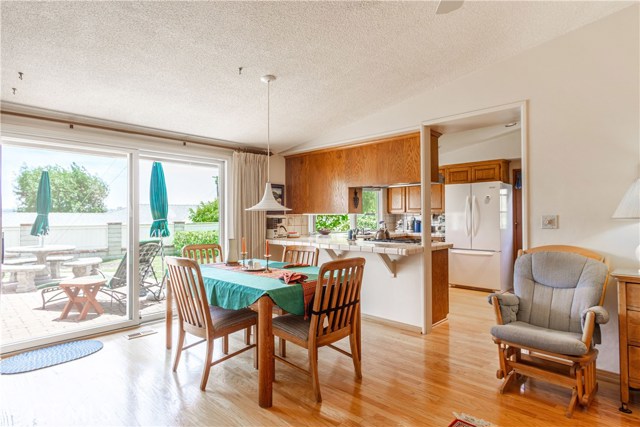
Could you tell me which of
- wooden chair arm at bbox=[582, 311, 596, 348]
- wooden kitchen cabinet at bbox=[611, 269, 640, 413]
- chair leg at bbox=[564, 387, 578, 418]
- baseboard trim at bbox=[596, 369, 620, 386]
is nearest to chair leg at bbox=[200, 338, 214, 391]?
chair leg at bbox=[564, 387, 578, 418]

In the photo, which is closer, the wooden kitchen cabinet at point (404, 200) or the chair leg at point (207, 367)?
the chair leg at point (207, 367)

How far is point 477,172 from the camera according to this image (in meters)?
6.07

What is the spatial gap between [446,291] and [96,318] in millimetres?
3994

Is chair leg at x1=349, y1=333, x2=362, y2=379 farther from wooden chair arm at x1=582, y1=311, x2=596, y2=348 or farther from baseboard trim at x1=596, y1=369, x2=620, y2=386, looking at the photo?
baseboard trim at x1=596, y1=369, x2=620, y2=386

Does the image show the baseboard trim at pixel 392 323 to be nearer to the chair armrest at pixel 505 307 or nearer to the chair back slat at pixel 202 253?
the chair armrest at pixel 505 307

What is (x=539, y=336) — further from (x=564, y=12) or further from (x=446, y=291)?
(x=564, y=12)

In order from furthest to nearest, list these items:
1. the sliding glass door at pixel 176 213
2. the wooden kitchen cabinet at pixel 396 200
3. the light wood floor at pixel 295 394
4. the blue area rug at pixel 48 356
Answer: the wooden kitchen cabinet at pixel 396 200
the sliding glass door at pixel 176 213
the blue area rug at pixel 48 356
the light wood floor at pixel 295 394

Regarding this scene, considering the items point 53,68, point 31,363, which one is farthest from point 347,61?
point 31,363

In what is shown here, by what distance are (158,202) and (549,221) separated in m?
4.13

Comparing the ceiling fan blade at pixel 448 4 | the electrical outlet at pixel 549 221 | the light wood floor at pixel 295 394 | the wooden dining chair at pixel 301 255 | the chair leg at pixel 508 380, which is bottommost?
the light wood floor at pixel 295 394

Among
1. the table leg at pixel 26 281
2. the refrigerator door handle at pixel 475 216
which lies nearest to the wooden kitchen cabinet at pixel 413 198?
the refrigerator door handle at pixel 475 216

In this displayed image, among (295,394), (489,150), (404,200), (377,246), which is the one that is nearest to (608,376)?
(377,246)

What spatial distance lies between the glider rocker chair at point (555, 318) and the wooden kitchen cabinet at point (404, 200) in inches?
146

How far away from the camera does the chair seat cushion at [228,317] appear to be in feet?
8.52
